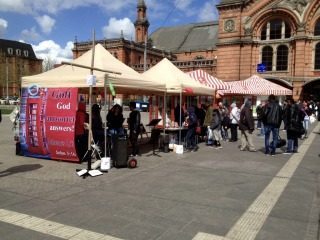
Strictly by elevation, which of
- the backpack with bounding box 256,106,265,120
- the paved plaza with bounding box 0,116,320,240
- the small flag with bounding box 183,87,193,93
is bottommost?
the paved plaza with bounding box 0,116,320,240

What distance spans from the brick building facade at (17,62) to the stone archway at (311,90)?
2601 inches

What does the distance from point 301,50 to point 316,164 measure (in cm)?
3022

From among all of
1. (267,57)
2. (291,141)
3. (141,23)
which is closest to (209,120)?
(291,141)

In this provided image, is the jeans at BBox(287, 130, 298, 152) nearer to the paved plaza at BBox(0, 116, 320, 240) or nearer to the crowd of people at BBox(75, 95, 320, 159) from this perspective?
the crowd of people at BBox(75, 95, 320, 159)

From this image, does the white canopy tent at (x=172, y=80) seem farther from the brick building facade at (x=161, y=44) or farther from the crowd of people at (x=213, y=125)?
the brick building facade at (x=161, y=44)

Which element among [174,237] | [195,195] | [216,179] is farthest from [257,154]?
[174,237]

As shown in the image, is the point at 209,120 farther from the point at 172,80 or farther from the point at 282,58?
the point at 282,58

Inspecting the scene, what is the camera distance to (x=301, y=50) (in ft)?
124

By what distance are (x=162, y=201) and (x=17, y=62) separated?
101921 mm

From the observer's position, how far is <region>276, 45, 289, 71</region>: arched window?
131ft

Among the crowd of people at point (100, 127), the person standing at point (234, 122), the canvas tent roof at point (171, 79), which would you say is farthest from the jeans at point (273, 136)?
the crowd of people at point (100, 127)

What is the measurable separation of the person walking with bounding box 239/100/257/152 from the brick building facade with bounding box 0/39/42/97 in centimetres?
7904

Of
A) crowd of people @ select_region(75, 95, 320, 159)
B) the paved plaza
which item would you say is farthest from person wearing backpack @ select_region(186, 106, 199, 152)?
the paved plaza

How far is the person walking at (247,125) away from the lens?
13.0 metres
